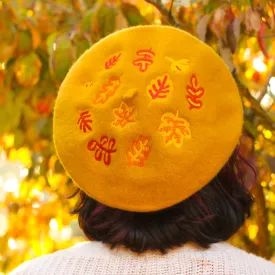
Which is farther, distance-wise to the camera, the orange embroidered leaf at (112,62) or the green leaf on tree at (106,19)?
the green leaf on tree at (106,19)

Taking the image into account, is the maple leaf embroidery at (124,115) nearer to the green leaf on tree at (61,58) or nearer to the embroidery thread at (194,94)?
the embroidery thread at (194,94)

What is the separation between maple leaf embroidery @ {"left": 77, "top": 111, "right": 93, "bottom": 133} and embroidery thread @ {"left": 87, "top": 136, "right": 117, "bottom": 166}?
0.10ft

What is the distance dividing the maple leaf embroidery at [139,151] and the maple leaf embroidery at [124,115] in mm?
38

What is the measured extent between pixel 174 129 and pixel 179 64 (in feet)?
0.40

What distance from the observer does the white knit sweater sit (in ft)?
4.18

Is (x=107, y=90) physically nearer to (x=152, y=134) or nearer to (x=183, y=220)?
(x=152, y=134)

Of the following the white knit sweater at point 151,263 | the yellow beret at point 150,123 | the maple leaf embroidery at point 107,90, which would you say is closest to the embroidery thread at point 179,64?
the yellow beret at point 150,123

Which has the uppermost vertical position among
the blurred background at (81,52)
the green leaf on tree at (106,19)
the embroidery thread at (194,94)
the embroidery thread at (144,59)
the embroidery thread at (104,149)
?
the embroidery thread at (144,59)

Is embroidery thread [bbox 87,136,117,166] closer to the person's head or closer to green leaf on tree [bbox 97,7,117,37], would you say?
the person's head

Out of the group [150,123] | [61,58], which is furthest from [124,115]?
[61,58]

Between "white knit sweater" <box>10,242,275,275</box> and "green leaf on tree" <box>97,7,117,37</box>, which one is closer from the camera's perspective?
"white knit sweater" <box>10,242,275,275</box>

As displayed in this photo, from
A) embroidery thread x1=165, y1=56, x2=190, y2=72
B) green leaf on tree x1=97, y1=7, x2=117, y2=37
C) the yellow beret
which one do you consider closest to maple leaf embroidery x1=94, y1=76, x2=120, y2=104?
the yellow beret

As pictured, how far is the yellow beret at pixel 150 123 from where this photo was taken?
1253mm

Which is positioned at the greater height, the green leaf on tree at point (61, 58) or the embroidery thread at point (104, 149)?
the embroidery thread at point (104, 149)
